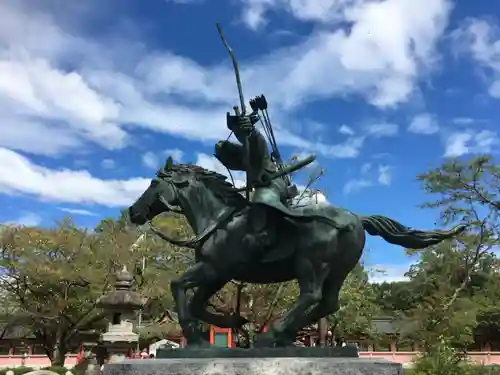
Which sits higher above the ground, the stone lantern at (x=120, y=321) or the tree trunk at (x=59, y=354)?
the stone lantern at (x=120, y=321)

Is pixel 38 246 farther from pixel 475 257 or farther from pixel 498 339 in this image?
pixel 498 339

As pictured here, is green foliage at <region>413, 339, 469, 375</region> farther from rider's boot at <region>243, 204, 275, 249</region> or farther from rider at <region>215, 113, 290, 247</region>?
rider's boot at <region>243, 204, 275, 249</region>

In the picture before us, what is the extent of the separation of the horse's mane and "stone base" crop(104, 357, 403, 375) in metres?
1.86

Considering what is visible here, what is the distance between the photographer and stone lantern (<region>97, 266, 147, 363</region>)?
16359 mm

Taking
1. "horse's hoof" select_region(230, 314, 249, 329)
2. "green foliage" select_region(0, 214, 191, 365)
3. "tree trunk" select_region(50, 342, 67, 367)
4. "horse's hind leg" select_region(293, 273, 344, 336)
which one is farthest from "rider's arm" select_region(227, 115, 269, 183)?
"tree trunk" select_region(50, 342, 67, 367)

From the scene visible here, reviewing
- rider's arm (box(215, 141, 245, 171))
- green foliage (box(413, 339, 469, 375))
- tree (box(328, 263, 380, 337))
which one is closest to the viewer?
rider's arm (box(215, 141, 245, 171))

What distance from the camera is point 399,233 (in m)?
6.42

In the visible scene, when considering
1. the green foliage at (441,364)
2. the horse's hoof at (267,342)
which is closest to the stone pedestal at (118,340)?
the green foliage at (441,364)

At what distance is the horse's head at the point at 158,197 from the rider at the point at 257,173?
554mm

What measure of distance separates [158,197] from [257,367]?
2.40 meters

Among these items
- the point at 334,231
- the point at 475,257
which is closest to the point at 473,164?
the point at 475,257

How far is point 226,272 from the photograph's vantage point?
19.9 ft

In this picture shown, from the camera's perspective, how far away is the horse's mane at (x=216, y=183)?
6395 mm

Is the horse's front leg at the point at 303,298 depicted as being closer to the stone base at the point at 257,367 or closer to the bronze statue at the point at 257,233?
the bronze statue at the point at 257,233
